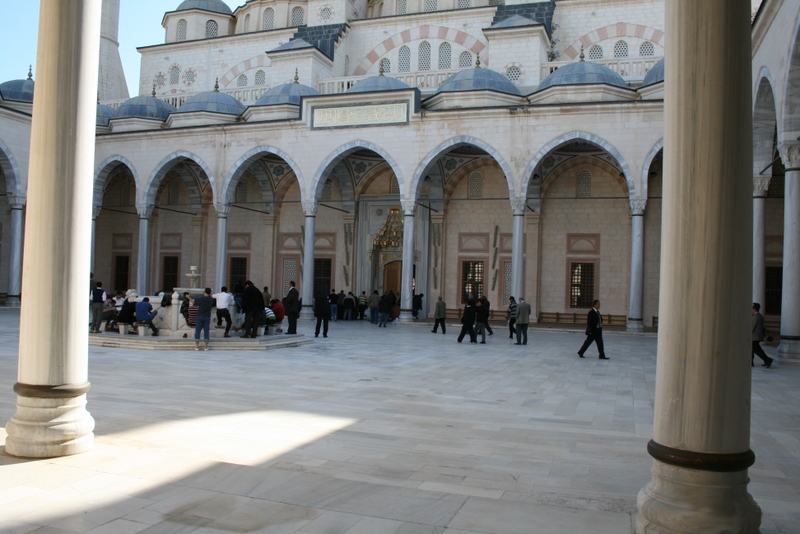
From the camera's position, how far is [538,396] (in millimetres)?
6852

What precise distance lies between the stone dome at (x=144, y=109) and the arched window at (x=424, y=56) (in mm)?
8458

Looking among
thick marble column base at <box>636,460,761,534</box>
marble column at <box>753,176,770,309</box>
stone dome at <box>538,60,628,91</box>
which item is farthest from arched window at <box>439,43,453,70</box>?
thick marble column base at <box>636,460,761,534</box>

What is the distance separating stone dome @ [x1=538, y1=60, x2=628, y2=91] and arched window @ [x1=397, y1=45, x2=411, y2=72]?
6888 mm

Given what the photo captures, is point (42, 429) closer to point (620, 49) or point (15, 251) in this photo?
point (15, 251)

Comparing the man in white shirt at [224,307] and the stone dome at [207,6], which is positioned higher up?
the stone dome at [207,6]

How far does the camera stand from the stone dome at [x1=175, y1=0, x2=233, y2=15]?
28.0 metres

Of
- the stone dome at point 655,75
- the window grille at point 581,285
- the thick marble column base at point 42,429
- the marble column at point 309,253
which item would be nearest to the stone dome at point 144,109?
the marble column at point 309,253

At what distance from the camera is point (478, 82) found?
18750 millimetres

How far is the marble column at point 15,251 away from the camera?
67.7 ft

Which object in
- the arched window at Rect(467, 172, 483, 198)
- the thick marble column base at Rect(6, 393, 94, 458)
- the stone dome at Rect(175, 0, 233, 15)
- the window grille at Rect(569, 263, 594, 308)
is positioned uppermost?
the stone dome at Rect(175, 0, 233, 15)

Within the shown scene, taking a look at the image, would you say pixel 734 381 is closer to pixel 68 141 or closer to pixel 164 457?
pixel 164 457

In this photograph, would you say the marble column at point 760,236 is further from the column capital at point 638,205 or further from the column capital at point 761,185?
the column capital at point 638,205

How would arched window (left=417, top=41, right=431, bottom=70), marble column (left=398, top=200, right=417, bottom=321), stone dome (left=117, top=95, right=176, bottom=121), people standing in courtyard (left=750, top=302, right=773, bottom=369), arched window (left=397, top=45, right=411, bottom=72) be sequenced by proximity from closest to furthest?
people standing in courtyard (left=750, top=302, right=773, bottom=369) → marble column (left=398, top=200, right=417, bottom=321) → stone dome (left=117, top=95, right=176, bottom=121) → arched window (left=417, top=41, right=431, bottom=70) → arched window (left=397, top=45, right=411, bottom=72)

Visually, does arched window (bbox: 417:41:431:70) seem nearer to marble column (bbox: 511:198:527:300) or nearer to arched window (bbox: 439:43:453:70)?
arched window (bbox: 439:43:453:70)
